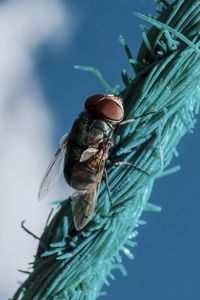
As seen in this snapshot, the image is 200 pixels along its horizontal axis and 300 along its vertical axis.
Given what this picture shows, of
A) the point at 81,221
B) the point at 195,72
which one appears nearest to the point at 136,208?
the point at 81,221

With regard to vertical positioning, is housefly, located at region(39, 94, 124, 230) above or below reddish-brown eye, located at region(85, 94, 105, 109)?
below

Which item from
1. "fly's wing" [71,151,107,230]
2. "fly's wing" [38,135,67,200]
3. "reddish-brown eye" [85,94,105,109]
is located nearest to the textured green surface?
"fly's wing" [71,151,107,230]

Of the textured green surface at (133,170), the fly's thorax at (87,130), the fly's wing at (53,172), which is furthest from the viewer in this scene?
the fly's wing at (53,172)

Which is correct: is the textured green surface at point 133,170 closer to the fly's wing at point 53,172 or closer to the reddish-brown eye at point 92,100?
the reddish-brown eye at point 92,100

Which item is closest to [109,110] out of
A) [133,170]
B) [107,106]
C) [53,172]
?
[107,106]

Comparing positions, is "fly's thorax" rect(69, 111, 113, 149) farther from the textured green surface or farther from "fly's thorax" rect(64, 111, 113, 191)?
the textured green surface

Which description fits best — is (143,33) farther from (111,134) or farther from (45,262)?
(45,262)

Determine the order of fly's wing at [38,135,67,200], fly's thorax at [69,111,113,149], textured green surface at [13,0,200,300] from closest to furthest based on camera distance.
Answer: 1. textured green surface at [13,0,200,300]
2. fly's thorax at [69,111,113,149]
3. fly's wing at [38,135,67,200]

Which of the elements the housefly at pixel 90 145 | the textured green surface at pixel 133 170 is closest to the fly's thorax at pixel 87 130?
the housefly at pixel 90 145
